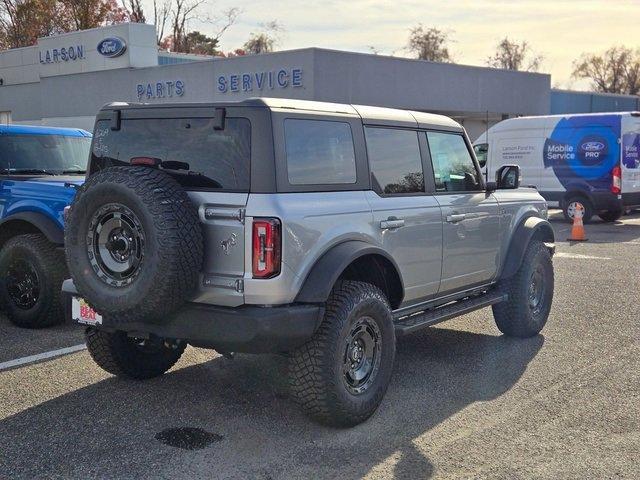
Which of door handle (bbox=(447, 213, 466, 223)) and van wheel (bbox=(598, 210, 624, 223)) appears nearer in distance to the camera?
door handle (bbox=(447, 213, 466, 223))

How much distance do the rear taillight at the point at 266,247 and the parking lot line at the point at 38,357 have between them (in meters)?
2.67

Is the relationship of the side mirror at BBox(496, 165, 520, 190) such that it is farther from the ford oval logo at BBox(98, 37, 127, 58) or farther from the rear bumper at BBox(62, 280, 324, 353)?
the ford oval logo at BBox(98, 37, 127, 58)

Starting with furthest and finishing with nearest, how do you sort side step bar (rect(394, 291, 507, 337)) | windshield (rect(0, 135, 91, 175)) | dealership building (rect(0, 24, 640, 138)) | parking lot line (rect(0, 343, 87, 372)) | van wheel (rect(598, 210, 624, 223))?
dealership building (rect(0, 24, 640, 138)) < van wheel (rect(598, 210, 624, 223)) < windshield (rect(0, 135, 91, 175)) < parking lot line (rect(0, 343, 87, 372)) < side step bar (rect(394, 291, 507, 337))

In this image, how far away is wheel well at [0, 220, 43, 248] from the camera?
22.5 ft

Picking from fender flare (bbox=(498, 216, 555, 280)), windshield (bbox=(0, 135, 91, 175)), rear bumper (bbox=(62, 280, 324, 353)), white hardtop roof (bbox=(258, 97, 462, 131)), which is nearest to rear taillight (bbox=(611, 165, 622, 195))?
fender flare (bbox=(498, 216, 555, 280))

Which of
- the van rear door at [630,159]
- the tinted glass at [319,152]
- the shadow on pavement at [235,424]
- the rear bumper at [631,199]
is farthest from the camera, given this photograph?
the rear bumper at [631,199]

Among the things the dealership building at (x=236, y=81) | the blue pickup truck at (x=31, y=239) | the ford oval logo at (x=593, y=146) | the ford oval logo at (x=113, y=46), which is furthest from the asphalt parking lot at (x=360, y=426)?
the ford oval logo at (x=113, y=46)

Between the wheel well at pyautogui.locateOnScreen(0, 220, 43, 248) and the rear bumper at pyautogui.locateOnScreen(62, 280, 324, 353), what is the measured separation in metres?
3.11

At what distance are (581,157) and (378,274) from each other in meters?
12.3

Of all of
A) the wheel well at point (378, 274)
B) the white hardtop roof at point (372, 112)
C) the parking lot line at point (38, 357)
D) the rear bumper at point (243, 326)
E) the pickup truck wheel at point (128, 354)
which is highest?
the white hardtop roof at point (372, 112)

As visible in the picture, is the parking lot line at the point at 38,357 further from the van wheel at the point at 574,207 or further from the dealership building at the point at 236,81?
the dealership building at the point at 236,81

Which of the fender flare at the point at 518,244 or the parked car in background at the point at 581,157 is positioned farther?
the parked car in background at the point at 581,157

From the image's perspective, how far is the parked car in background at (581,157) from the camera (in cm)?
1523

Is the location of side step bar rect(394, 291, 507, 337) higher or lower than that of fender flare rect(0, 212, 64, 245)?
lower
